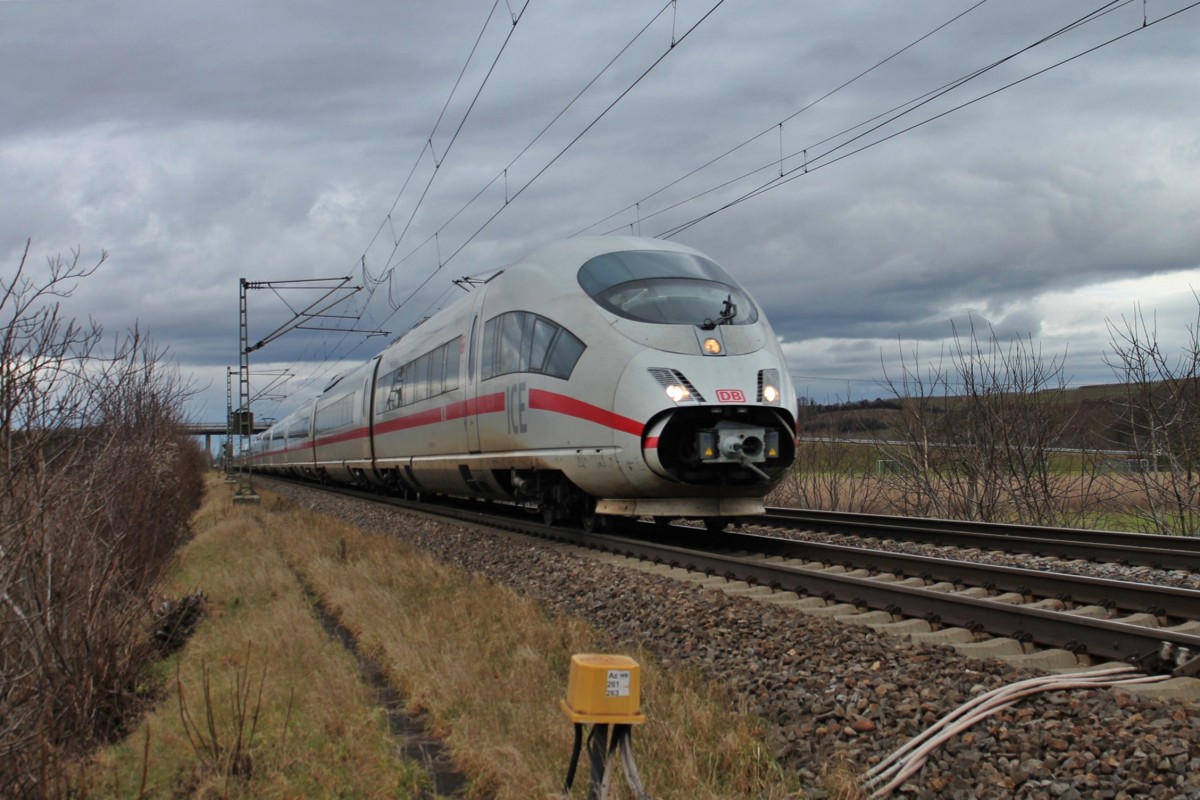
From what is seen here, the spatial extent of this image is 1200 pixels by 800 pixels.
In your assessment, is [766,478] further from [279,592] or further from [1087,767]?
[1087,767]

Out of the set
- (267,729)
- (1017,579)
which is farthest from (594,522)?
(267,729)

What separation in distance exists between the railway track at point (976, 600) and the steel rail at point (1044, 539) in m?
0.08

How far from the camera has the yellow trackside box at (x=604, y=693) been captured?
12.0 ft

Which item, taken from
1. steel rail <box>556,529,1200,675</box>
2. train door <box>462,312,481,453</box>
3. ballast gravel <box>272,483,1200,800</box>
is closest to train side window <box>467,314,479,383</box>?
train door <box>462,312,481,453</box>

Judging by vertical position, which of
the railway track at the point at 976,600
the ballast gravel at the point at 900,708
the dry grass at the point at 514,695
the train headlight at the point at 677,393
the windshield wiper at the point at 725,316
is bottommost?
the dry grass at the point at 514,695

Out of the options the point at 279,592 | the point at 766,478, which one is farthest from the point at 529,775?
the point at 279,592

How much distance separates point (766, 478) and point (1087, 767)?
6.24m

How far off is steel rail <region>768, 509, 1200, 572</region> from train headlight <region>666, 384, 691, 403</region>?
325cm

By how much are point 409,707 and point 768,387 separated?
527 cm

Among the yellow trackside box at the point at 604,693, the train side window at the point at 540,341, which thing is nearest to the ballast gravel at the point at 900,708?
the yellow trackside box at the point at 604,693

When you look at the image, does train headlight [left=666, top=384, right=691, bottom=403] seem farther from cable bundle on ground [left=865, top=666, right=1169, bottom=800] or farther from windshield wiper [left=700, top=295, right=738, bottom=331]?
cable bundle on ground [left=865, top=666, right=1169, bottom=800]

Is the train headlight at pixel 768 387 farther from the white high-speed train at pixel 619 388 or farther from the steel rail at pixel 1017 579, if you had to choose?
the steel rail at pixel 1017 579

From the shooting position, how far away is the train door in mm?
13641

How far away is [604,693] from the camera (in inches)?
144
